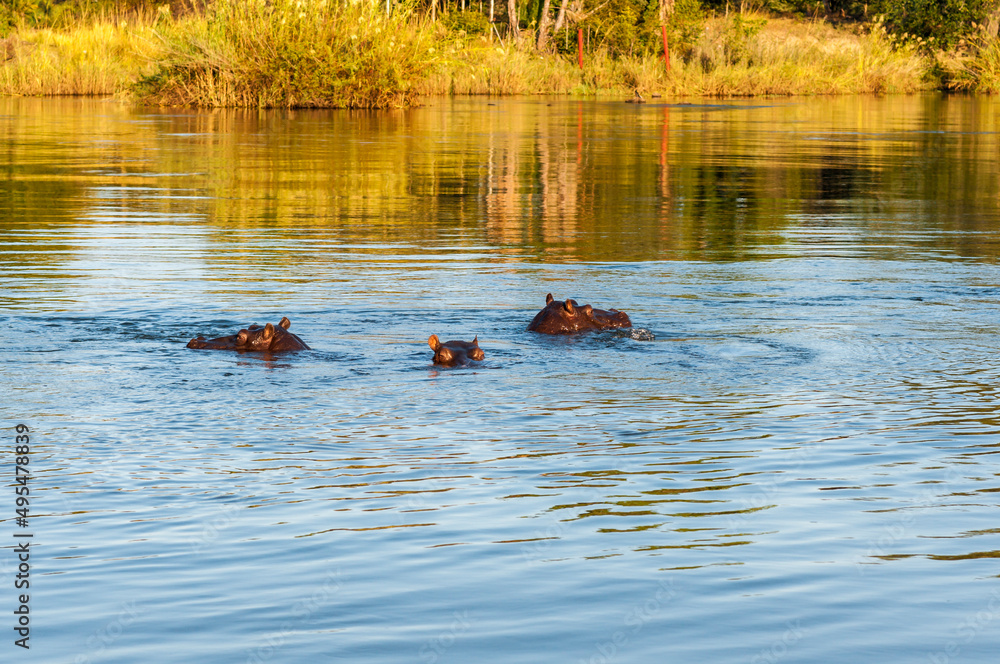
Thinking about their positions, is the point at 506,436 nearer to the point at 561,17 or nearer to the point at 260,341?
the point at 260,341

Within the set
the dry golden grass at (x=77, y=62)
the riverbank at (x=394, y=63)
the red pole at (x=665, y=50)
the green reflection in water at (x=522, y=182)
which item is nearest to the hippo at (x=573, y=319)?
the green reflection in water at (x=522, y=182)

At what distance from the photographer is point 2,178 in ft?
60.4

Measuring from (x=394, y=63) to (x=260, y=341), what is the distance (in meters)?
29.5

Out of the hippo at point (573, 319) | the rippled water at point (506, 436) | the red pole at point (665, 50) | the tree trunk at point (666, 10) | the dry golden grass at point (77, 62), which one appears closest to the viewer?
the rippled water at point (506, 436)

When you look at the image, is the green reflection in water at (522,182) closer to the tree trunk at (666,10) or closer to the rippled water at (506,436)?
the rippled water at (506,436)

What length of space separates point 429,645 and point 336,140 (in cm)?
2267

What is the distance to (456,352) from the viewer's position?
7.59 metres

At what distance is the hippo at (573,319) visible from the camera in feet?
27.2

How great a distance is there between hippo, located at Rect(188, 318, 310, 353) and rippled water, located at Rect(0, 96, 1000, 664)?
10cm

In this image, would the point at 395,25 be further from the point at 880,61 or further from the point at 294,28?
the point at 880,61

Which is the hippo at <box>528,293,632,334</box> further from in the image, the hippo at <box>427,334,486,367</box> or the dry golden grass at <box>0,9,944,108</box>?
the dry golden grass at <box>0,9,944,108</box>

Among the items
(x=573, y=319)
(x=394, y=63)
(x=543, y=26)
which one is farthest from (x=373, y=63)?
(x=573, y=319)

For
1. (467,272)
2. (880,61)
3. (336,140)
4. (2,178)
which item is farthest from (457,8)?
(467,272)

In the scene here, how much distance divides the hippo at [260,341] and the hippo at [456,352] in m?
0.95
